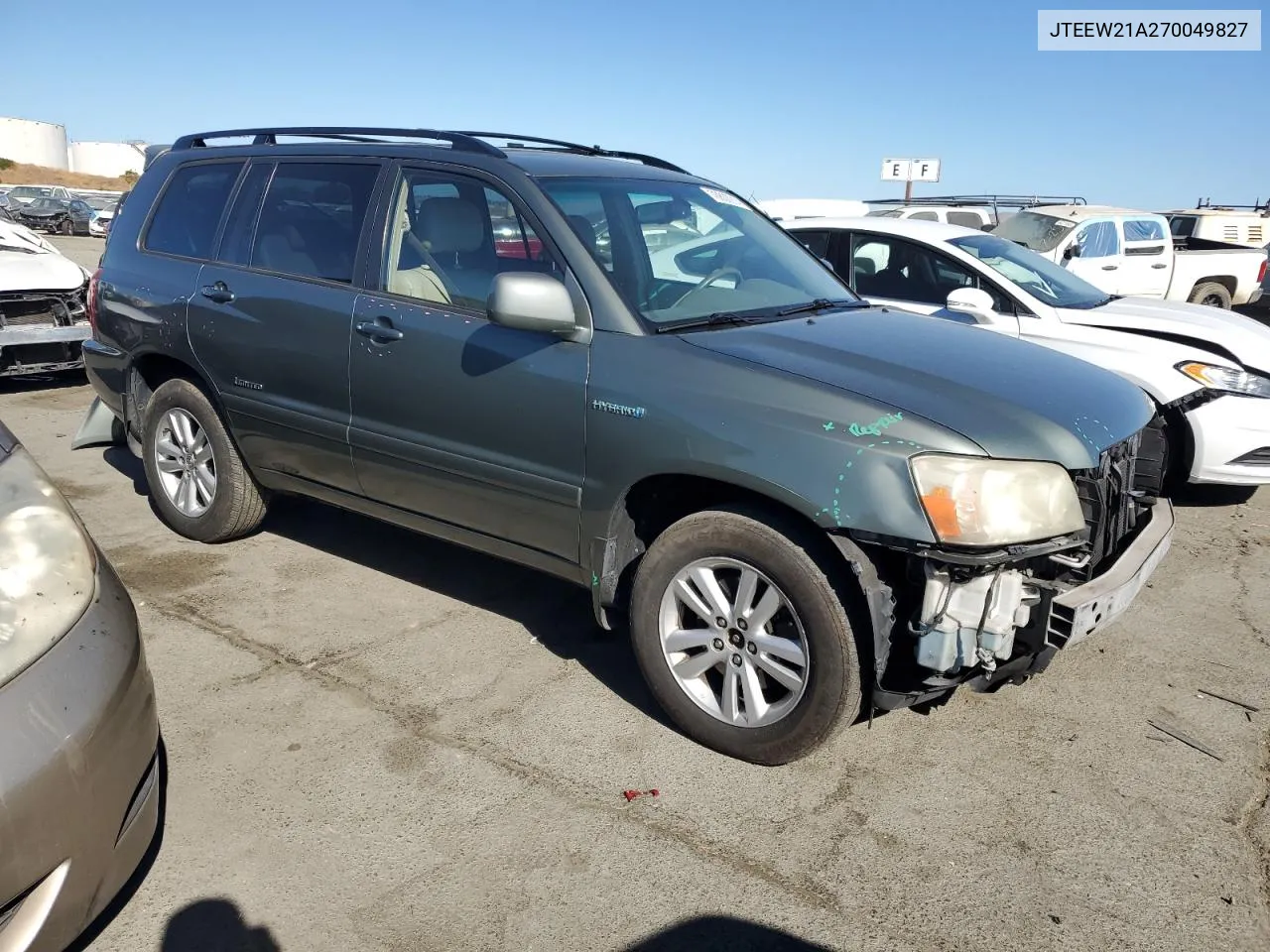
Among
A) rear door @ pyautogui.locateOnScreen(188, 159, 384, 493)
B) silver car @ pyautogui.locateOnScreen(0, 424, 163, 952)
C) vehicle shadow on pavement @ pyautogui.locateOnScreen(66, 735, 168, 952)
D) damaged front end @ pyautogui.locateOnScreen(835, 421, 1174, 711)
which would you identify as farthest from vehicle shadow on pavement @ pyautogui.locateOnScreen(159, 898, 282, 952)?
rear door @ pyautogui.locateOnScreen(188, 159, 384, 493)

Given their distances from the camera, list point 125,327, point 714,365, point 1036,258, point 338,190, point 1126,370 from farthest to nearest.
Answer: point 1036,258 < point 1126,370 < point 125,327 < point 338,190 < point 714,365

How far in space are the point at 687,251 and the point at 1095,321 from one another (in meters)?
3.39

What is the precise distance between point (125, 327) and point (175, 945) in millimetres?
3390

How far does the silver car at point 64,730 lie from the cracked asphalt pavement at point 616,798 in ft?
1.33

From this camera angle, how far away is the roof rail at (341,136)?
3.91m

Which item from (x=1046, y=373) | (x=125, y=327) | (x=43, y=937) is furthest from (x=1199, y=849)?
(x=125, y=327)

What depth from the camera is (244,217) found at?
4.47m

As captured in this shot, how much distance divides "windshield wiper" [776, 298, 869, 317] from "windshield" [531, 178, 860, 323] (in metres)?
0.02

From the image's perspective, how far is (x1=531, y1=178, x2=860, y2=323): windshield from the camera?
139 inches

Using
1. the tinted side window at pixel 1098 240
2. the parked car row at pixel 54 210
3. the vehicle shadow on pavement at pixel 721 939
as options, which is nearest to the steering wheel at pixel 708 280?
the vehicle shadow on pavement at pixel 721 939

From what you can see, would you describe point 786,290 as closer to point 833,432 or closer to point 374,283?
point 833,432

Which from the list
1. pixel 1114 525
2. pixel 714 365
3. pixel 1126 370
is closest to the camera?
pixel 714 365

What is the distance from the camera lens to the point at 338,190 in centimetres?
413

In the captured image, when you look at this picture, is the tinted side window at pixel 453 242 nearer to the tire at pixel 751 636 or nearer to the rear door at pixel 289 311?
the rear door at pixel 289 311
